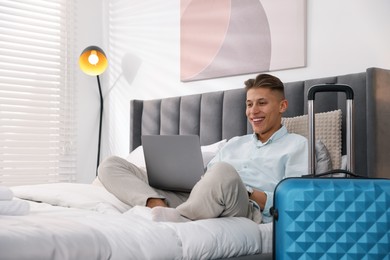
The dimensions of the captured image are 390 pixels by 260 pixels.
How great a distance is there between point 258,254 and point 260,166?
1.97ft

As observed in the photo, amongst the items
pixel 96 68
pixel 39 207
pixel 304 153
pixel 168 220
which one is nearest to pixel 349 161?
pixel 304 153

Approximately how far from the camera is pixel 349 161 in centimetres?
190

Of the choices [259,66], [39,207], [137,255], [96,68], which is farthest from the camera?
[96,68]

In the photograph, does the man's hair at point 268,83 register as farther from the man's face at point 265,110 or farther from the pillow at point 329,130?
the pillow at point 329,130

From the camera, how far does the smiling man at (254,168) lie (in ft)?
6.21

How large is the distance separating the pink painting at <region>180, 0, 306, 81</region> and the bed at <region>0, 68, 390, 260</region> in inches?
9.1

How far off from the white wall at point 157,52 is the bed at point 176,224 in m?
0.22

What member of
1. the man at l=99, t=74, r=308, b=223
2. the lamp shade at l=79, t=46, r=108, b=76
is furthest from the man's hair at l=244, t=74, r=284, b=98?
the lamp shade at l=79, t=46, r=108, b=76

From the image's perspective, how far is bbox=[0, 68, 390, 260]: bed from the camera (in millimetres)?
1497

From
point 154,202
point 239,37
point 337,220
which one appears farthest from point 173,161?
point 239,37

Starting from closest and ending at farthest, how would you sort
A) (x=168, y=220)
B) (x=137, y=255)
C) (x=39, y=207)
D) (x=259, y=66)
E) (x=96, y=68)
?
1. (x=137, y=255)
2. (x=168, y=220)
3. (x=39, y=207)
4. (x=259, y=66)
5. (x=96, y=68)

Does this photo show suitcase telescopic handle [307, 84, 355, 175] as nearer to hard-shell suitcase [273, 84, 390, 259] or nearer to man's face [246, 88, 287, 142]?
hard-shell suitcase [273, 84, 390, 259]

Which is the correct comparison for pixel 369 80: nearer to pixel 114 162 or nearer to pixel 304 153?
pixel 304 153

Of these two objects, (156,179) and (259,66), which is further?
(259,66)
